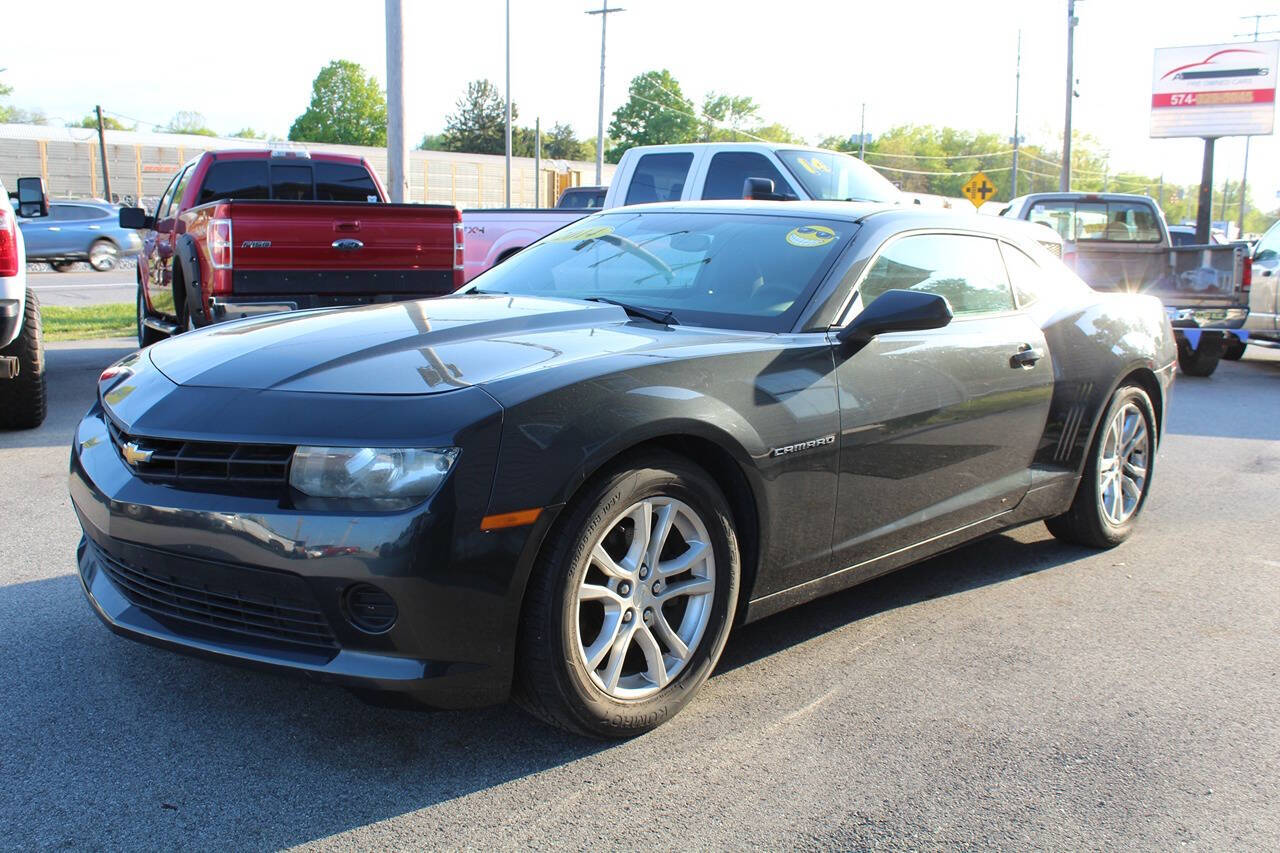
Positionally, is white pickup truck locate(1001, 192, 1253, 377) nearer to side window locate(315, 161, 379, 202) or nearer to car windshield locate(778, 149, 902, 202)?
car windshield locate(778, 149, 902, 202)

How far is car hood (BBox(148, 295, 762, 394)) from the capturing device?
3.00m

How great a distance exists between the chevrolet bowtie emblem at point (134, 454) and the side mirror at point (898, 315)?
2129 mm

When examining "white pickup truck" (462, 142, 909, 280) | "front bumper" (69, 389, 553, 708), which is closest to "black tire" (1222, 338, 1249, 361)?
"white pickup truck" (462, 142, 909, 280)

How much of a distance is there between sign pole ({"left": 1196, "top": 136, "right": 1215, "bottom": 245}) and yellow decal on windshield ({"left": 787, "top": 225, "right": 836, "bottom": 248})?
2609 centimetres

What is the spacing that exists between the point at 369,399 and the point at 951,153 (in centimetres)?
12431

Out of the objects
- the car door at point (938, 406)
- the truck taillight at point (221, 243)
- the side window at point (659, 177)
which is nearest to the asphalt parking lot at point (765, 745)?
the car door at point (938, 406)

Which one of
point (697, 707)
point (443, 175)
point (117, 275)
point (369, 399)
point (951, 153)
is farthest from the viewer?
point (951, 153)

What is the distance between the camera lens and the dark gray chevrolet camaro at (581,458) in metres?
2.74

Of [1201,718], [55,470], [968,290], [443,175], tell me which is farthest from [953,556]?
[443,175]

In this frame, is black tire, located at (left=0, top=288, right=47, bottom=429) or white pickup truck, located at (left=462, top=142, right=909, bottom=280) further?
white pickup truck, located at (left=462, top=142, right=909, bottom=280)

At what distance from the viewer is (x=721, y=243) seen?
425cm

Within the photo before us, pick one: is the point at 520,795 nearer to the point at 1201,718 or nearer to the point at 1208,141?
the point at 1201,718

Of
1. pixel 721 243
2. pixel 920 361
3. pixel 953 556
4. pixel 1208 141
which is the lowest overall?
pixel 953 556

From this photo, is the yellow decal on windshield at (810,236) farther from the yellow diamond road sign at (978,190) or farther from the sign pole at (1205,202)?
the yellow diamond road sign at (978,190)
